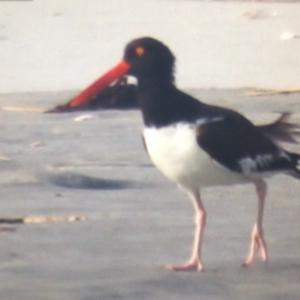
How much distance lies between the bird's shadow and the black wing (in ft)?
6.20

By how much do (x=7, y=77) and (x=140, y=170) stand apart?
14.7 feet

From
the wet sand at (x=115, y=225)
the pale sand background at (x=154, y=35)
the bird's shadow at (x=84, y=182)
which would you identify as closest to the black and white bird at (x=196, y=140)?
the wet sand at (x=115, y=225)

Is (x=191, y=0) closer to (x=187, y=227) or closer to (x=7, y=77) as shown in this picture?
(x=7, y=77)

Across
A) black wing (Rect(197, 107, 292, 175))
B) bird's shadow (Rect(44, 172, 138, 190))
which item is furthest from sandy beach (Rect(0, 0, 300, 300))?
black wing (Rect(197, 107, 292, 175))

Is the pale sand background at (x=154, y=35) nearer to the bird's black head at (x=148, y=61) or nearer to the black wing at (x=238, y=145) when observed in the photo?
the bird's black head at (x=148, y=61)

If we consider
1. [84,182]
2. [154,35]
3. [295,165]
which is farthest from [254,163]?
[154,35]

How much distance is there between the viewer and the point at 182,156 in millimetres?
8180

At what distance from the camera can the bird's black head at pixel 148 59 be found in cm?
873

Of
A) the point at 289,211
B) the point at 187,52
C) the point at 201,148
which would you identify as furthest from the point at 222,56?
the point at 201,148

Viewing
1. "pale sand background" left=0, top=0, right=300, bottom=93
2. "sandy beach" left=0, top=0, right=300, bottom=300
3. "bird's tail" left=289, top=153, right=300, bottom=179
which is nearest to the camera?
"sandy beach" left=0, top=0, right=300, bottom=300

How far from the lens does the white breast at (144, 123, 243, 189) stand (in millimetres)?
8172

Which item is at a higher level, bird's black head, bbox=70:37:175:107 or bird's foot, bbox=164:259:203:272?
bird's black head, bbox=70:37:175:107

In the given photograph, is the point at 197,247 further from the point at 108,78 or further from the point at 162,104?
the point at 108,78

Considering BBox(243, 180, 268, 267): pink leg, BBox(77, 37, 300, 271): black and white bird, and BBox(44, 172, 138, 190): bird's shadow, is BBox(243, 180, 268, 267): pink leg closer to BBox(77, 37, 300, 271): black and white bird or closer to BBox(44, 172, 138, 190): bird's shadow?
BBox(77, 37, 300, 271): black and white bird
